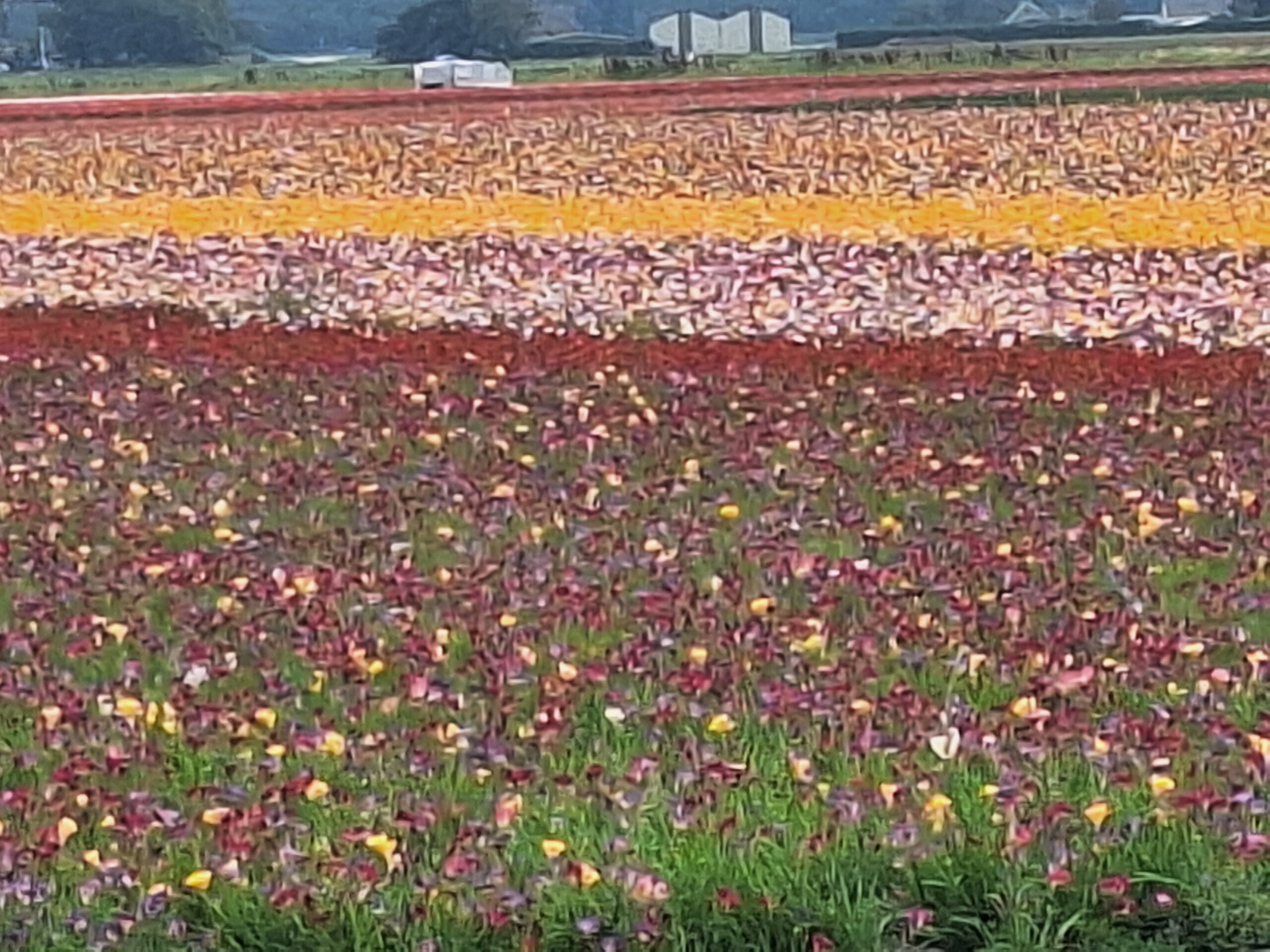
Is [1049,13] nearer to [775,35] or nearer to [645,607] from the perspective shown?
[775,35]

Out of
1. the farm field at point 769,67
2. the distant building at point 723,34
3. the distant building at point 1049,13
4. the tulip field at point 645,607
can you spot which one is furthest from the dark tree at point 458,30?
the tulip field at point 645,607

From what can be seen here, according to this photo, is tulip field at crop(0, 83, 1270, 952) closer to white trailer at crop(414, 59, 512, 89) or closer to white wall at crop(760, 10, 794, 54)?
white trailer at crop(414, 59, 512, 89)

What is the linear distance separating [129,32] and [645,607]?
132ft

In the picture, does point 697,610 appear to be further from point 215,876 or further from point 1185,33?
point 1185,33

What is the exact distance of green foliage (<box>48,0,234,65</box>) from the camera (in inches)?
1710

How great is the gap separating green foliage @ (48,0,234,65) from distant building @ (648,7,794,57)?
8823 millimetres

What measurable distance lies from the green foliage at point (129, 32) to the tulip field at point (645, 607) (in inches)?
1264

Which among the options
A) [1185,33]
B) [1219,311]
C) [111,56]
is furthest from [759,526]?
[111,56]

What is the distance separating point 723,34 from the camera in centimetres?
4144

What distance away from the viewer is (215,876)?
12.7 feet

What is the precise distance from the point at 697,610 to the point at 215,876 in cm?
190

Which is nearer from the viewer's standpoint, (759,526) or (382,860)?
(382,860)

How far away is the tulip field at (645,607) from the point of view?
3.73 metres

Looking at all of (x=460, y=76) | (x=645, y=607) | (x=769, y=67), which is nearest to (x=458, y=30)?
(x=769, y=67)
